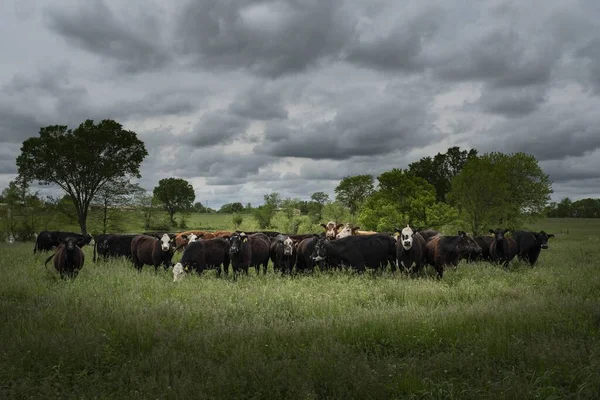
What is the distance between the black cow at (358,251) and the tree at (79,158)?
2916 cm

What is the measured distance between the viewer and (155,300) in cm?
1098

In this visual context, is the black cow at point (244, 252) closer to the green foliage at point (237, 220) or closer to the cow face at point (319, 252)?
the cow face at point (319, 252)

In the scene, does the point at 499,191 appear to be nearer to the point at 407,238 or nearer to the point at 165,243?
the point at 407,238

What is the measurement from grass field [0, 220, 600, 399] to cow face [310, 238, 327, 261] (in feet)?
17.0

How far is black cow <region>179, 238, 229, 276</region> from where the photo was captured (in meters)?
16.6

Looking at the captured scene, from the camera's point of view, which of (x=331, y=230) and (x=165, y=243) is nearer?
(x=165, y=243)

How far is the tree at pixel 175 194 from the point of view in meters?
94.9

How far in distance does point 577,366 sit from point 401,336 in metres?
2.65

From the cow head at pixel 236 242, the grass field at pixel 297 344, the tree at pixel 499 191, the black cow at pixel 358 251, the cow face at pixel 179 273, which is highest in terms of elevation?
the tree at pixel 499 191

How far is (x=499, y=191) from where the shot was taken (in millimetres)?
42719

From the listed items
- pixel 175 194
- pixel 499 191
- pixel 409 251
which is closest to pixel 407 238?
pixel 409 251

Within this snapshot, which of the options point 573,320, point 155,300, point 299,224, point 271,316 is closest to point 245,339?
point 271,316

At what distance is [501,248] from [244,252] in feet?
41.6

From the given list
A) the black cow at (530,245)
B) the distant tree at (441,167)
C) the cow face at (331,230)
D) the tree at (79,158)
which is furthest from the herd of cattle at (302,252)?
the distant tree at (441,167)
